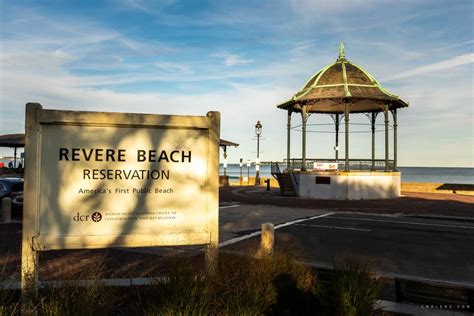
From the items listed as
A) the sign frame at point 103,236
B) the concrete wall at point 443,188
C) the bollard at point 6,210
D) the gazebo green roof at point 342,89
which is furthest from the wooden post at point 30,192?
the concrete wall at point 443,188

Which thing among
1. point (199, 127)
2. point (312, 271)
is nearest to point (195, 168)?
point (199, 127)

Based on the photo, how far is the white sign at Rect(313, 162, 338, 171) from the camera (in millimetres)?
25797

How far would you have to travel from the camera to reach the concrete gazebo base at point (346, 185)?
25.0 m

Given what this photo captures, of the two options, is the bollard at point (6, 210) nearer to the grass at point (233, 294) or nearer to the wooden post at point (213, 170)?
the grass at point (233, 294)

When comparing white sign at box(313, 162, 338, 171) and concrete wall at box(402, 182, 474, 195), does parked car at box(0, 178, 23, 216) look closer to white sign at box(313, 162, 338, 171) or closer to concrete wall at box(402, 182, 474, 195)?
white sign at box(313, 162, 338, 171)

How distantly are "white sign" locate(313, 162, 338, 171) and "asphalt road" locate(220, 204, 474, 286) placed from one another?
8.07 meters

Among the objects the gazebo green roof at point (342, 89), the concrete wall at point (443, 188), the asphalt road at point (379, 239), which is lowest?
the asphalt road at point (379, 239)

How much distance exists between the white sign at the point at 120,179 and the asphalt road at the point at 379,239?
293cm

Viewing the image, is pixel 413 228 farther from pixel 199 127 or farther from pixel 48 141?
pixel 48 141

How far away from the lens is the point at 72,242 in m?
4.90

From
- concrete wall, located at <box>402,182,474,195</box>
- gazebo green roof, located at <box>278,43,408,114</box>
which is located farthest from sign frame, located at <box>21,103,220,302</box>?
concrete wall, located at <box>402,182,474,195</box>

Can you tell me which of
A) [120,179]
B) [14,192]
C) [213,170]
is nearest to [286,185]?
[14,192]

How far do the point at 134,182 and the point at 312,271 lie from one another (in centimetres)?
276

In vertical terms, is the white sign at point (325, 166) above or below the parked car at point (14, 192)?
above
